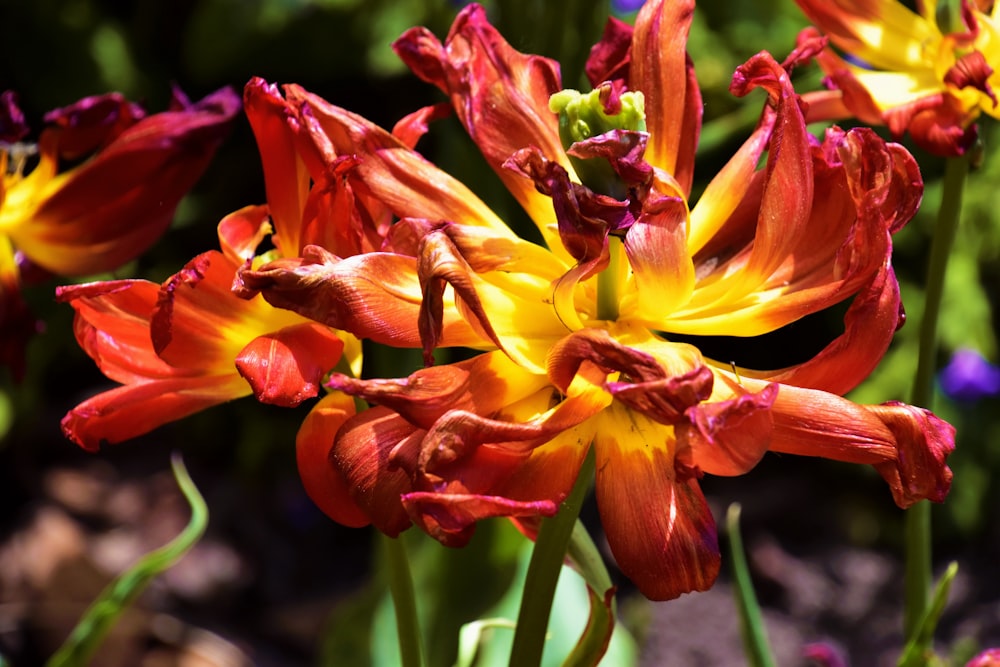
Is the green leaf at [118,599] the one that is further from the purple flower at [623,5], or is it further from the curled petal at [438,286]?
the purple flower at [623,5]

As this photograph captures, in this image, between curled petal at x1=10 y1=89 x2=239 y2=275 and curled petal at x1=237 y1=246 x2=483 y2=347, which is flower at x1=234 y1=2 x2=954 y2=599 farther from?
curled petal at x1=10 y1=89 x2=239 y2=275

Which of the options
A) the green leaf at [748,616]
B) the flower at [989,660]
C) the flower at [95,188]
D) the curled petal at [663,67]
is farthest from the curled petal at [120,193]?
the flower at [989,660]

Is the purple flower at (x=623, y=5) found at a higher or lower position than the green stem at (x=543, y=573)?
lower

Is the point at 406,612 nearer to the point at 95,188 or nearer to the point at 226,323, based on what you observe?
the point at 226,323

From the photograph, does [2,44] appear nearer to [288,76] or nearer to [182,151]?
[288,76]

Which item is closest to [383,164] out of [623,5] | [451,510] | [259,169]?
[451,510]

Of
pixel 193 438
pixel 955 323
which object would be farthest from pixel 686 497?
pixel 193 438

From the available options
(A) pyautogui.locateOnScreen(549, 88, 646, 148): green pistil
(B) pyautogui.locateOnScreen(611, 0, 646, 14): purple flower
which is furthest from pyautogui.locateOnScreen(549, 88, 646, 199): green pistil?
(B) pyautogui.locateOnScreen(611, 0, 646, 14): purple flower

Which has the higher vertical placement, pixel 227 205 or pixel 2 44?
pixel 2 44
